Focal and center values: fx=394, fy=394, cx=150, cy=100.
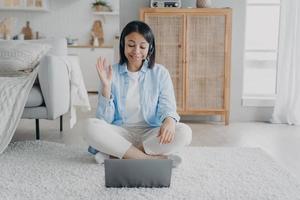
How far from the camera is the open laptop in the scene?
1.69 meters

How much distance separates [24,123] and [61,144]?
108 cm

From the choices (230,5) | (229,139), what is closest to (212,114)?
(229,139)

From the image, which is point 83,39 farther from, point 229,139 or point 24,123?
point 229,139

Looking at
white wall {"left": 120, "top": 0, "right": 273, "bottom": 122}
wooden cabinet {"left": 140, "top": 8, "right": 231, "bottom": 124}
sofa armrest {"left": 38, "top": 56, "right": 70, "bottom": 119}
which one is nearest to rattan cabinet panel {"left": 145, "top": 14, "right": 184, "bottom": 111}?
wooden cabinet {"left": 140, "top": 8, "right": 231, "bottom": 124}

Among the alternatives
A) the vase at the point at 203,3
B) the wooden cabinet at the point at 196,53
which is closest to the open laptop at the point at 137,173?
the wooden cabinet at the point at 196,53

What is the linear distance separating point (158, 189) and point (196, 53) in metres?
2.16

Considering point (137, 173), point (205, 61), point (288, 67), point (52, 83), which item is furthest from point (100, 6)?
point (137, 173)

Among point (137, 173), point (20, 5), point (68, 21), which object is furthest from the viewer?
point (68, 21)

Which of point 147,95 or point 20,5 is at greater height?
point 20,5

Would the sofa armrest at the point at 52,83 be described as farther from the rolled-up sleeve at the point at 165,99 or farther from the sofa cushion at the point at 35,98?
the rolled-up sleeve at the point at 165,99

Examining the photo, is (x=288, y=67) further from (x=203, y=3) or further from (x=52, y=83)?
(x=52, y=83)

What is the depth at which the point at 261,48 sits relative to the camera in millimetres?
4133

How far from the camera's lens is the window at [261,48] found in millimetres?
4066

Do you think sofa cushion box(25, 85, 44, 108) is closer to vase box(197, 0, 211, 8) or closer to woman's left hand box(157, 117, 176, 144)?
woman's left hand box(157, 117, 176, 144)
